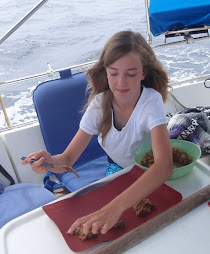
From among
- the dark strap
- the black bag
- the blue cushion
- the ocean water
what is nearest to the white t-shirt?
the black bag

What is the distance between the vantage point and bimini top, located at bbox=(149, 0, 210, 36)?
1.79 meters

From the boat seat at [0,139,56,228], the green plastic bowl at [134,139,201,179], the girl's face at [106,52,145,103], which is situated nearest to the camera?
the green plastic bowl at [134,139,201,179]

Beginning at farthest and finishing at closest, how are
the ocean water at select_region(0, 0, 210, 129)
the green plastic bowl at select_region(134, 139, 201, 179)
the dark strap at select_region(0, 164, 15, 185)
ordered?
the ocean water at select_region(0, 0, 210, 129) < the dark strap at select_region(0, 164, 15, 185) < the green plastic bowl at select_region(134, 139, 201, 179)

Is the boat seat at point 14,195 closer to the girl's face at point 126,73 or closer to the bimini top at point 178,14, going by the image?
the girl's face at point 126,73

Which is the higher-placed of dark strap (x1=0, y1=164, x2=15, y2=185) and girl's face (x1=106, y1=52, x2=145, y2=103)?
girl's face (x1=106, y1=52, x2=145, y2=103)

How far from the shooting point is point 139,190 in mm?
822

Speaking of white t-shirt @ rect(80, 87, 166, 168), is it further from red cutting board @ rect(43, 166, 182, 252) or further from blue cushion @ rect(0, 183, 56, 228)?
blue cushion @ rect(0, 183, 56, 228)

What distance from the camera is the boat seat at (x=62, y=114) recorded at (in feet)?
5.80

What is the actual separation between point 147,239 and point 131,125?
0.54m

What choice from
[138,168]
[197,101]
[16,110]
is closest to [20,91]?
[16,110]

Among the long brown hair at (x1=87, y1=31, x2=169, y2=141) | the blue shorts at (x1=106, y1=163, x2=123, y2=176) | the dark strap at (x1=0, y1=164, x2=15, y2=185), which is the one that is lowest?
the dark strap at (x1=0, y1=164, x2=15, y2=185)

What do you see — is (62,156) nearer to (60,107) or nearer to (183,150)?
(183,150)

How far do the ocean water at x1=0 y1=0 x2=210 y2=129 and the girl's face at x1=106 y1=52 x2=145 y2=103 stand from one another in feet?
5.08

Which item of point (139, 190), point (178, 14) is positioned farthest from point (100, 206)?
point (178, 14)
